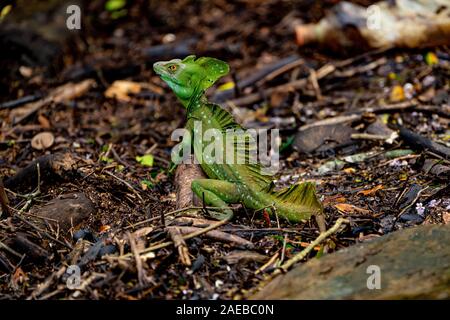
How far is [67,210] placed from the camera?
4246mm

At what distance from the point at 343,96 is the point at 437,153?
231cm

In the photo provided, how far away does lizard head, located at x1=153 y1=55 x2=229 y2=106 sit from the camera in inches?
183

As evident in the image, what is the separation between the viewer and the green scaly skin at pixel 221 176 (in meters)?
4.04

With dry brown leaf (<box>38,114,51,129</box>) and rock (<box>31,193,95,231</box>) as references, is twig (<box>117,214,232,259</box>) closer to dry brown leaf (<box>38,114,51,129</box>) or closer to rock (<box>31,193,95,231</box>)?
rock (<box>31,193,95,231</box>)

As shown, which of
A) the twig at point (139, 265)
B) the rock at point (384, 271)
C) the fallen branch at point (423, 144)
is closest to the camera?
the rock at point (384, 271)

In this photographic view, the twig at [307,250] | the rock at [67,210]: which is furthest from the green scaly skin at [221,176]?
the rock at [67,210]

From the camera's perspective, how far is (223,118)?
461cm

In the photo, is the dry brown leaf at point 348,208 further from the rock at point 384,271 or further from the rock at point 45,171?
the rock at point 45,171

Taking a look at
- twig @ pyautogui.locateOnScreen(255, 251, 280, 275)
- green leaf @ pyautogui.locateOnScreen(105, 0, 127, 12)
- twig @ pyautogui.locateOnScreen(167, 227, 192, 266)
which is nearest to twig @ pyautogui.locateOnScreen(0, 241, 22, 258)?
twig @ pyautogui.locateOnScreen(167, 227, 192, 266)

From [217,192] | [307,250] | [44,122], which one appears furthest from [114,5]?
[307,250]

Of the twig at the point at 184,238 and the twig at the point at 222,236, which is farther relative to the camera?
the twig at the point at 222,236

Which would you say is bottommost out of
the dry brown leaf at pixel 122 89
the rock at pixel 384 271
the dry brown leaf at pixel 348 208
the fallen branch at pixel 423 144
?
the dry brown leaf at pixel 122 89

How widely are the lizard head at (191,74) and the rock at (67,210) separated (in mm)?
1207
